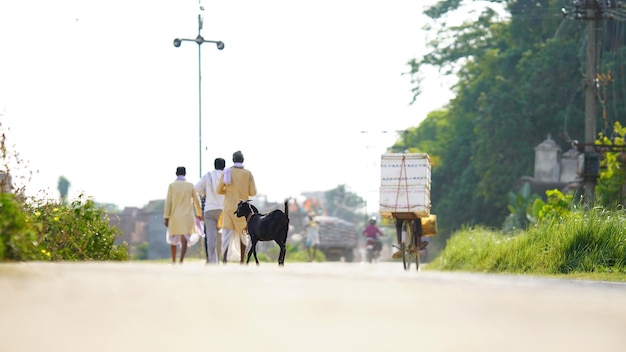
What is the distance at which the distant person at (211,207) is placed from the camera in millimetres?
21875

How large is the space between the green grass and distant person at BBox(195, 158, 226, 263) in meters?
5.27

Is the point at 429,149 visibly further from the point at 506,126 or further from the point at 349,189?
the point at 349,189

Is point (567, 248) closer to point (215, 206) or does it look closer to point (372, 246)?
point (215, 206)

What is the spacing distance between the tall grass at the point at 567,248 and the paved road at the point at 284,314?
12.4 meters

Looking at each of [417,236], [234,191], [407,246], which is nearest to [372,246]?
[417,236]

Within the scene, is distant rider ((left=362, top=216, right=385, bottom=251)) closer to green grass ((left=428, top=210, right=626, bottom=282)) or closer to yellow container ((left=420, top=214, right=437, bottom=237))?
yellow container ((left=420, top=214, right=437, bottom=237))

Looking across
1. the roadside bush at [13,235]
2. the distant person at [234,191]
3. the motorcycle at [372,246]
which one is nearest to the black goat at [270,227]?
the distant person at [234,191]

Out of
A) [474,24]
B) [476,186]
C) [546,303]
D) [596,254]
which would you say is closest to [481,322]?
[546,303]

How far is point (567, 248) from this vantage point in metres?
23.3

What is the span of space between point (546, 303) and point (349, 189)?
181818mm

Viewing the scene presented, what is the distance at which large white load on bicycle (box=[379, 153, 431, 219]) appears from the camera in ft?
88.1

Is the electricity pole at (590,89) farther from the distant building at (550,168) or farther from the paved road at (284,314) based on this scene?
the paved road at (284,314)

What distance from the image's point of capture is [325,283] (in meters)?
9.98

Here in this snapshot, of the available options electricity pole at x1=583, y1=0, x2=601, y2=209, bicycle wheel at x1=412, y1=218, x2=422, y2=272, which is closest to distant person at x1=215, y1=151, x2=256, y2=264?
bicycle wheel at x1=412, y1=218, x2=422, y2=272
